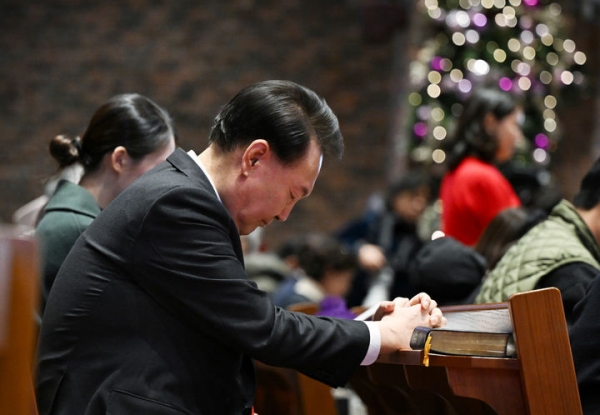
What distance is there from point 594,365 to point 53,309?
3.64 ft

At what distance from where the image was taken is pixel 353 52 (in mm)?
8484

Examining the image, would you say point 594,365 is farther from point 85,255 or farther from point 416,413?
point 85,255

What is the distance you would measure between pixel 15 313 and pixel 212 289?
92 cm

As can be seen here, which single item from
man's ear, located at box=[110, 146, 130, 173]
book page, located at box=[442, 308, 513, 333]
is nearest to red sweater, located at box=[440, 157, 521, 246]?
man's ear, located at box=[110, 146, 130, 173]

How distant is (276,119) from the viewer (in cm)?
192

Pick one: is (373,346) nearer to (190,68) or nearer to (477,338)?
(477,338)

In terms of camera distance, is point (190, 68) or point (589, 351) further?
point (190, 68)

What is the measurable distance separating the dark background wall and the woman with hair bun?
5.52 meters

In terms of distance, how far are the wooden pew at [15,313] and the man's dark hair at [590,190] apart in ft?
6.23

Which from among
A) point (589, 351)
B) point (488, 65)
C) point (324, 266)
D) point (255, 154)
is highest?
point (255, 154)

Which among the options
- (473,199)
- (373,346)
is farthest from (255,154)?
(473,199)

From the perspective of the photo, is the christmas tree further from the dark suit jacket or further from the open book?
the dark suit jacket

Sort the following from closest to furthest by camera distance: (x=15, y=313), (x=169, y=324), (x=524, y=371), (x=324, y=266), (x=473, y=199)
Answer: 1. (x=15, y=313)
2. (x=524, y=371)
3. (x=169, y=324)
4. (x=473, y=199)
5. (x=324, y=266)

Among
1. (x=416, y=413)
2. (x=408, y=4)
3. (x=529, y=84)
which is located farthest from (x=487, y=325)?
(x=408, y=4)
